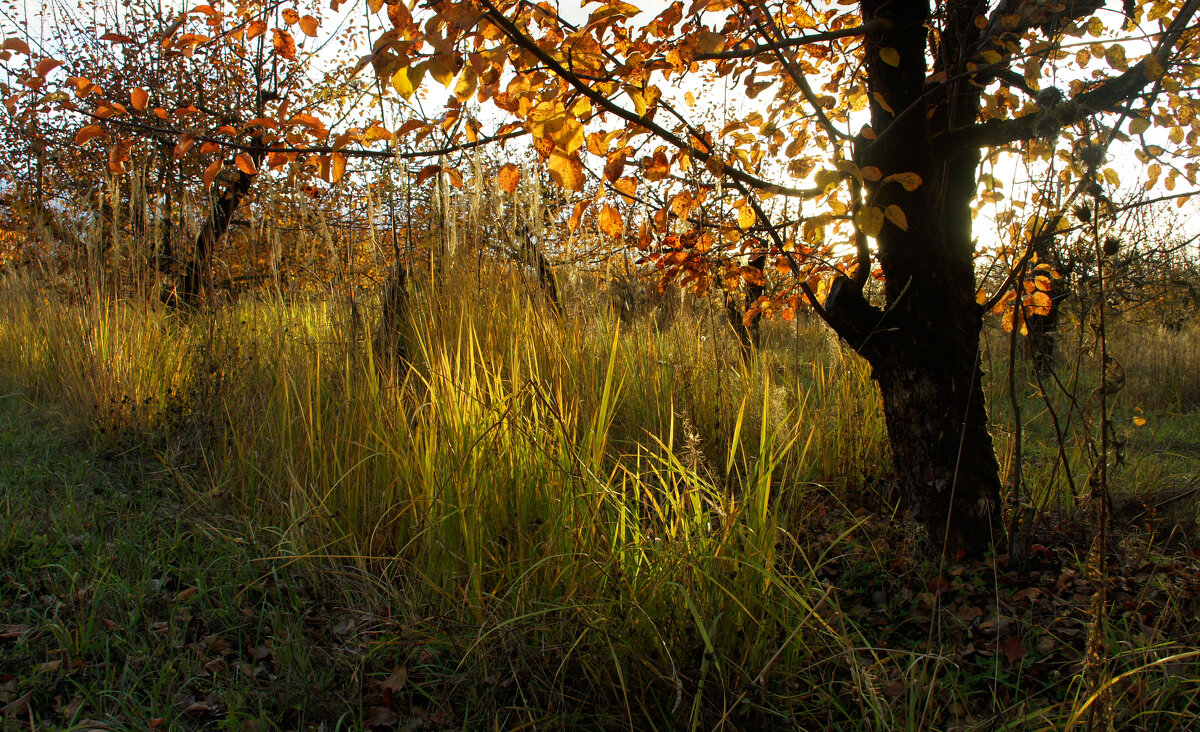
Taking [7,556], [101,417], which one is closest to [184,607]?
[7,556]

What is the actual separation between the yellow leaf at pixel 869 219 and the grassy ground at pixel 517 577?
62 centimetres

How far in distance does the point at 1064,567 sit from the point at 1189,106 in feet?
5.50

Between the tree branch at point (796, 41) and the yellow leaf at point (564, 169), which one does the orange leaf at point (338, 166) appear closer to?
the yellow leaf at point (564, 169)

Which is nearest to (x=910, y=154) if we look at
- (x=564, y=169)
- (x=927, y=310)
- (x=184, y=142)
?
(x=927, y=310)

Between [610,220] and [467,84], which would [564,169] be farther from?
[610,220]

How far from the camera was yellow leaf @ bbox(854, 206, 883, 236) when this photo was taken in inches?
77.8

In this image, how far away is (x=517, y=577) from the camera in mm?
1886

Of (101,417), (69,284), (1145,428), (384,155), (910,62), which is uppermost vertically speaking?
(910,62)

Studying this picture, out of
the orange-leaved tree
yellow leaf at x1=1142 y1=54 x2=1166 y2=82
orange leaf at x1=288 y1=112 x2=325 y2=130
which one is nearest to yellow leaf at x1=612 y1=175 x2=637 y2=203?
the orange-leaved tree

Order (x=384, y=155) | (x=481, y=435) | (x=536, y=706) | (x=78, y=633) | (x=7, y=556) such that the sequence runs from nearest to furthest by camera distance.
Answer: (x=536, y=706) → (x=78, y=633) → (x=481, y=435) → (x=384, y=155) → (x=7, y=556)

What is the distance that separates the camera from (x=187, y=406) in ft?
12.4

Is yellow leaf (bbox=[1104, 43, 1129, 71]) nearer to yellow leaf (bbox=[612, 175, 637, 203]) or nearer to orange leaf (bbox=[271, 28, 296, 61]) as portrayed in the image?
yellow leaf (bbox=[612, 175, 637, 203])

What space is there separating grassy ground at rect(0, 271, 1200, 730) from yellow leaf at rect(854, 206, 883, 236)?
0.62 meters

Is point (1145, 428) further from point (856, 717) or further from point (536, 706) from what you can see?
point (536, 706)
